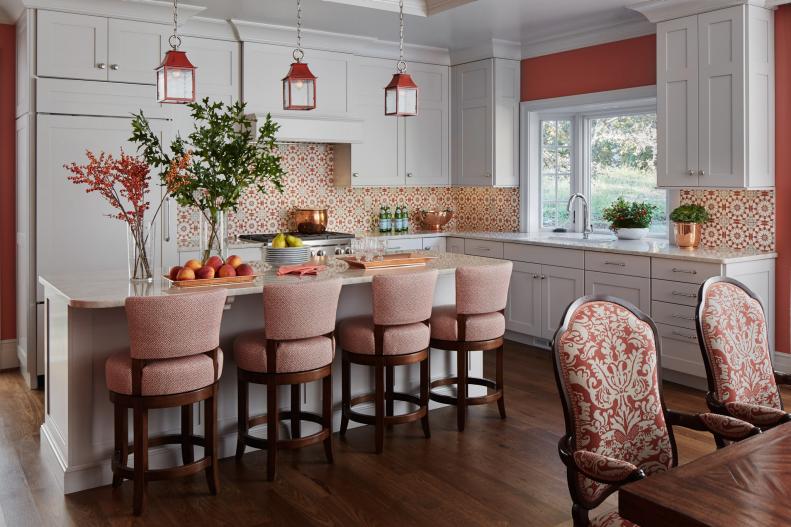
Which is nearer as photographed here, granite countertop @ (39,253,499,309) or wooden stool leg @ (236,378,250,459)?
granite countertop @ (39,253,499,309)

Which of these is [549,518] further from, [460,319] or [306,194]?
[306,194]

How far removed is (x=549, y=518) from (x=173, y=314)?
1.78 metres

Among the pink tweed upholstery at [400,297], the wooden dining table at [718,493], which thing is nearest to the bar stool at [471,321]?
the pink tweed upholstery at [400,297]

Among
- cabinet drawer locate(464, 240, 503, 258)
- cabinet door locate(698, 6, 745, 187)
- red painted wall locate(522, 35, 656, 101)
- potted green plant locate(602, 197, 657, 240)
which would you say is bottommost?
cabinet drawer locate(464, 240, 503, 258)

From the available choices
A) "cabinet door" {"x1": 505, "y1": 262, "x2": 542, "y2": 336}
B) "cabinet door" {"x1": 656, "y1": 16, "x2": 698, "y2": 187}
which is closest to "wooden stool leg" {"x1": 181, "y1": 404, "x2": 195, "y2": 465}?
"cabinet door" {"x1": 505, "y1": 262, "x2": 542, "y2": 336}

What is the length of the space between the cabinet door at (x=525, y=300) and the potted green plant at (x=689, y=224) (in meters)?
1.20

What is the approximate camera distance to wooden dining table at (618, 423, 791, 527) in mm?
1576

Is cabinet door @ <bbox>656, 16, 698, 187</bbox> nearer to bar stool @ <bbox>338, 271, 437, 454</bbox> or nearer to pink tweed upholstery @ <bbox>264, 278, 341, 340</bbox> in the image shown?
bar stool @ <bbox>338, 271, 437, 454</bbox>

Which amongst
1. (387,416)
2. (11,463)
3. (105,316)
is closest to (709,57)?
(387,416)

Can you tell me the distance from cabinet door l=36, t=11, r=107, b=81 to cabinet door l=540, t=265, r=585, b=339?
3717 mm

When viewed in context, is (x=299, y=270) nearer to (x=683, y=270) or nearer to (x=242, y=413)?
(x=242, y=413)

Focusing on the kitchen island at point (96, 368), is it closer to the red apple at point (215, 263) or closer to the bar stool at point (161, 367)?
the bar stool at point (161, 367)

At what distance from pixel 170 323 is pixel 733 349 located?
2216 millimetres

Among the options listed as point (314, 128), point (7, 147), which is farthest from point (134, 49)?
point (314, 128)
